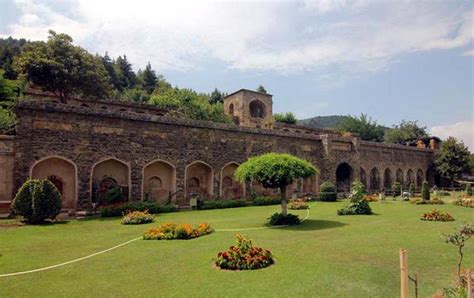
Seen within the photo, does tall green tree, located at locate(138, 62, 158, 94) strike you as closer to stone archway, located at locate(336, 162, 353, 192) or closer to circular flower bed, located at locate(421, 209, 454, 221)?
stone archway, located at locate(336, 162, 353, 192)

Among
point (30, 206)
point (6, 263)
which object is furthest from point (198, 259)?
point (30, 206)

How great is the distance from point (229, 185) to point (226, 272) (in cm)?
1582

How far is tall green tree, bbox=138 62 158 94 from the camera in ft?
207

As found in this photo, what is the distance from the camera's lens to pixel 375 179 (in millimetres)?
33281

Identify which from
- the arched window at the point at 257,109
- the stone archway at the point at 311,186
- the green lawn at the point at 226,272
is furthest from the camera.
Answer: the arched window at the point at 257,109

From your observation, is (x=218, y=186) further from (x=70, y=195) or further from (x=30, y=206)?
(x=30, y=206)

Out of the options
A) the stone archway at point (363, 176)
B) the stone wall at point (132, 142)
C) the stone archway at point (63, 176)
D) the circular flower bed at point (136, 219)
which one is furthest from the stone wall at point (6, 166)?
the stone archway at point (363, 176)

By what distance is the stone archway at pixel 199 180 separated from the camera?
68.2 ft

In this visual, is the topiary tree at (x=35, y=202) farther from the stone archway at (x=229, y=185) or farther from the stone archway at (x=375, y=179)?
the stone archway at (x=375, y=179)

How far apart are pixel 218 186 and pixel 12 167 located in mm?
11019

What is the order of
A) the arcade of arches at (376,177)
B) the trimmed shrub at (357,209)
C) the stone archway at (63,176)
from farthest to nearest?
the arcade of arches at (376,177)
the stone archway at (63,176)
the trimmed shrub at (357,209)

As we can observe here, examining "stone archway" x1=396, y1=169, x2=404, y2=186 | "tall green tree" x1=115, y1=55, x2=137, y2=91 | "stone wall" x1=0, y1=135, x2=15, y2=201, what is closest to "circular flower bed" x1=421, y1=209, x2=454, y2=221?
"stone wall" x1=0, y1=135, x2=15, y2=201

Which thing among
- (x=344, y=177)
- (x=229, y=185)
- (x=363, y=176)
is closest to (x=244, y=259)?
(x=229, y=185)

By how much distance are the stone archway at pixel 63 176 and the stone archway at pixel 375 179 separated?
87.2 ft
